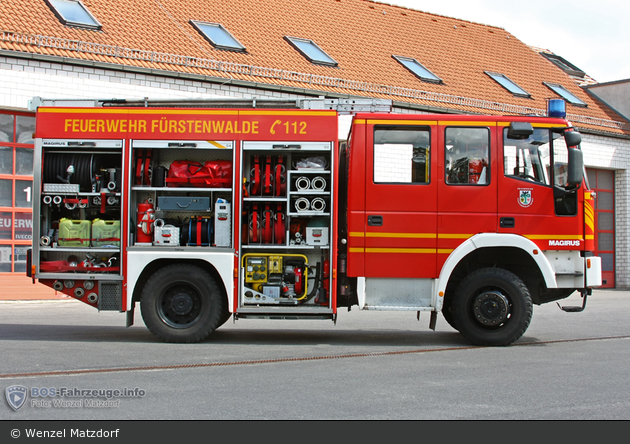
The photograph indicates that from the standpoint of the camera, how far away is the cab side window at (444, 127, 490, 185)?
8609mm

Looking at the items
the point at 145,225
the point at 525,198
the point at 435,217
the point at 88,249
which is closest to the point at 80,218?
the point at 88,249

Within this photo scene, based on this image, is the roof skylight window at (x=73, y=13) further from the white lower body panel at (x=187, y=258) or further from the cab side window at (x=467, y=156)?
the cab side window at (x=467, y=156)

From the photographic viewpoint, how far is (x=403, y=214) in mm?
8570

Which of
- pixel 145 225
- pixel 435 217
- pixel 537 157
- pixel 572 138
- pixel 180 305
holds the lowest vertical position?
pixel 180 305

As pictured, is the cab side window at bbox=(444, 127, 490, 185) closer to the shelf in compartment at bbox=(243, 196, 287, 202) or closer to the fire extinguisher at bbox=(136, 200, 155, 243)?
the shelf in compartment at bbox=(243, 196, 287, 202)

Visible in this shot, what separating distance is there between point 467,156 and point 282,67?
11067mm

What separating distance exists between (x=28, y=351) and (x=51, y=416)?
3.26 meters

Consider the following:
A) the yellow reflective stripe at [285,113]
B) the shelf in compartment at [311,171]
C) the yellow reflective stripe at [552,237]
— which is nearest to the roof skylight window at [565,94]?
the yellow reflective stripe at [552,237]

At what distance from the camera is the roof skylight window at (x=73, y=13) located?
54.1ft

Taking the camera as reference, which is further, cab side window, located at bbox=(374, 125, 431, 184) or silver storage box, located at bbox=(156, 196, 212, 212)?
silver storage box, located at bbox=(156, 196, 212, 212)

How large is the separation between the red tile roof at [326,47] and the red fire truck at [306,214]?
753 centimetres

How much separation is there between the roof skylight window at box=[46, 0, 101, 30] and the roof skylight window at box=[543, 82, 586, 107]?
16.6m

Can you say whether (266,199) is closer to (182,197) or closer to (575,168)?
(182,197)

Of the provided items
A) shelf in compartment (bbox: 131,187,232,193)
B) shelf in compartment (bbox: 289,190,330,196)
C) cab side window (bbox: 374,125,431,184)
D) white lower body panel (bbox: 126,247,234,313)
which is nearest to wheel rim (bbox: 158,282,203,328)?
white lower body panel (bbox: 126,247,234,313)
